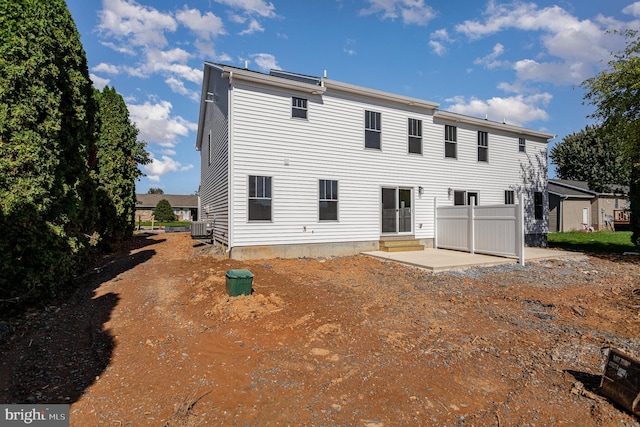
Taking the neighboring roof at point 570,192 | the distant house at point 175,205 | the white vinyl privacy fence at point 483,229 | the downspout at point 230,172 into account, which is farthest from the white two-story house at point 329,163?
the distant house at point 175,205

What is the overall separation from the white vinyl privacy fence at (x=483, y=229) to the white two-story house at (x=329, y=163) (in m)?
0.68

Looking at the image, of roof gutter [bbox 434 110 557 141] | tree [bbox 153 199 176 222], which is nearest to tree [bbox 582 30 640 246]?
roof gutter [bbox 434 110 557 141]

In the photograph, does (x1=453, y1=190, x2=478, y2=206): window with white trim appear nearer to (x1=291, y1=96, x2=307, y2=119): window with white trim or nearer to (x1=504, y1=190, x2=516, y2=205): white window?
(x1=504, y1=190, x2=516, y2=205): white window

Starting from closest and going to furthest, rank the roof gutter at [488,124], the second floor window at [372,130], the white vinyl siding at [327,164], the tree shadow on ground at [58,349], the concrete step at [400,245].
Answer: the tree shadow on ground at [58,349], the white vinyl siding at [327,164], the concrete step at [400,245], the second floor window at [372,130], the roof gutter at [488,124]

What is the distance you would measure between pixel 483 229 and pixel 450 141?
498 centimetres

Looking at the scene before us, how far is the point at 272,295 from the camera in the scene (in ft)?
20.8

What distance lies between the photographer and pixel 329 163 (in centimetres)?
1159

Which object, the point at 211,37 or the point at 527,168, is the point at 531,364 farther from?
the point at 527,168

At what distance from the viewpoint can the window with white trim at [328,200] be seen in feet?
37.5

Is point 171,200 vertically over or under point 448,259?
over

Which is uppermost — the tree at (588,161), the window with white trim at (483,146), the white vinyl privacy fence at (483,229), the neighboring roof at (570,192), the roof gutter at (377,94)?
the tree at (588,161)

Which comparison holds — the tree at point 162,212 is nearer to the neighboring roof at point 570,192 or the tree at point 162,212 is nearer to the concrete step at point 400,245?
the concrete step at point 400,245

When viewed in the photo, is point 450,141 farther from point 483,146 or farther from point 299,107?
point 299,107

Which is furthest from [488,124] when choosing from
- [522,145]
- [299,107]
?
[299,107]
